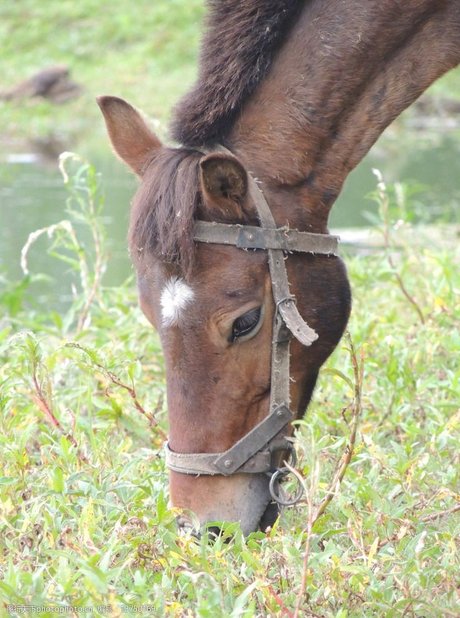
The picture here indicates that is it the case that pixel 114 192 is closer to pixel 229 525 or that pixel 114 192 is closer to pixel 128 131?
pixel 128 131

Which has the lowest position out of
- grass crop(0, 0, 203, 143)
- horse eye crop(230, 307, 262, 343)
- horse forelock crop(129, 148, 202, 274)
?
grass crop(0, 0, 203, 143)

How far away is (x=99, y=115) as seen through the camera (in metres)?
21.7

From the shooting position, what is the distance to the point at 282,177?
327 centimetres

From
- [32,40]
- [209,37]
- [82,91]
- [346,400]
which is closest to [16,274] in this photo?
[346,400]

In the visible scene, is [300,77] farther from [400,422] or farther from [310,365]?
[400,422]

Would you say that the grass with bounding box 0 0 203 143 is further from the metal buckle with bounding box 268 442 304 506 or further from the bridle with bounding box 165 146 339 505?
the metal buckle with bounding box 268 442 304 506

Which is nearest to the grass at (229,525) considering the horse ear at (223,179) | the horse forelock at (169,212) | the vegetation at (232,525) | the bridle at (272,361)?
the vegetation at (232,525)

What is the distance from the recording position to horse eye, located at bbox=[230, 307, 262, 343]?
3.10 metres

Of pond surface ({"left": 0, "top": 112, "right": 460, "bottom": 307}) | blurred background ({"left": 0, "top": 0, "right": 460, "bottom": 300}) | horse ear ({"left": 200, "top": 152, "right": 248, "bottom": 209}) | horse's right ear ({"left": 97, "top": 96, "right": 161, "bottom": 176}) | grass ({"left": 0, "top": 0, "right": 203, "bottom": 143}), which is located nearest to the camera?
horse ear ({"left": 200, "top": 152, "right": 248, "bottom": 209})

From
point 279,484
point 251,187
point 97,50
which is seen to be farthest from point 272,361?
point 97,50

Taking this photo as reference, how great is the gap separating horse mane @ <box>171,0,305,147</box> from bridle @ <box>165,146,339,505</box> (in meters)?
0.26

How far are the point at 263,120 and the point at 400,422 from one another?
4.26ft

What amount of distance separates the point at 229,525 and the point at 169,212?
923mm

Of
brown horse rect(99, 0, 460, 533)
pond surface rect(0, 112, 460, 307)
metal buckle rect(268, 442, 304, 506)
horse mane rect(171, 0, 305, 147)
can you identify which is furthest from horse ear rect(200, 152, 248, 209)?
pond surface rect(0, 112, 460, 307)
